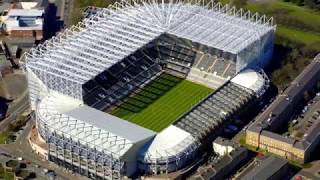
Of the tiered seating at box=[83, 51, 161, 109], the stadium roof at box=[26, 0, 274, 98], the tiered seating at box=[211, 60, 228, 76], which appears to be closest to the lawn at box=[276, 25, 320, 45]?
the stadium roof at box=[26, 0, 274, 98]

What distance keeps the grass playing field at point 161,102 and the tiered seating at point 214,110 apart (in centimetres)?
316

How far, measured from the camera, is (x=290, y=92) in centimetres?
8319

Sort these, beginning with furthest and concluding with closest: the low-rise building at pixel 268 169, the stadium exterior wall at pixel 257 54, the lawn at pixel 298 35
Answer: the lawn at pixel 298 35
the stadium exterior wall at pixel 257 54
the low-rise building at pixel 268 169

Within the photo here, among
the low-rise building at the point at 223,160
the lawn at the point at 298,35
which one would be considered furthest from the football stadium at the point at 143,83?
the lawn at the point at 298,35

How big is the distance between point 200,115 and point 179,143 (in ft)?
20.5

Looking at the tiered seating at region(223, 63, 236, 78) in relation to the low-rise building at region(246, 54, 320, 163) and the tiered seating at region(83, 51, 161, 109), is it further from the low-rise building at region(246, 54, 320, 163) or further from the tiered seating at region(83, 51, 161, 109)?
the tiered seating at region(83, 51, 161, 109)

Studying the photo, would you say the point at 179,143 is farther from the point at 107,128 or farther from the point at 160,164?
the point at 107,128

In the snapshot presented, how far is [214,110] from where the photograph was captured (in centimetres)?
7844

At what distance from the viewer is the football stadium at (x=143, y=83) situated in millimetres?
71438

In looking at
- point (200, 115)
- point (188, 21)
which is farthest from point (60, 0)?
point (200, 115)

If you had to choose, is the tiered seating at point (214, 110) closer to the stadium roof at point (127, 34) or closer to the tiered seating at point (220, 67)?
the tiered seating at point (220, 67)

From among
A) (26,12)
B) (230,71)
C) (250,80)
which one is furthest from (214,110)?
(26,12)

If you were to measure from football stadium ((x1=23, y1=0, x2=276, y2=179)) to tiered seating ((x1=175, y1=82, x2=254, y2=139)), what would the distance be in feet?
0.38

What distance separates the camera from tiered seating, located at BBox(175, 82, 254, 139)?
247ft
